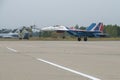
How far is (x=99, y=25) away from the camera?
95.6 m

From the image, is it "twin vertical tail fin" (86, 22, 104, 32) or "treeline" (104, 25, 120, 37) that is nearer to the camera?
"twin vertical tail fin" (86, 22, 104, 32)

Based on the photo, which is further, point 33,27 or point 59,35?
point 33,27

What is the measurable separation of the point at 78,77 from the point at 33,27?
124 m

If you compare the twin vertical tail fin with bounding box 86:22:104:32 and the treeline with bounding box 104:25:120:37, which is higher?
the twin vertical tail fin with bounding box 86:22:104:32

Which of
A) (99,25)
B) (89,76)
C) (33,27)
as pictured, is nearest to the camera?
(89,76)

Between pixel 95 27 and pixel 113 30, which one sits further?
pixel 113 30

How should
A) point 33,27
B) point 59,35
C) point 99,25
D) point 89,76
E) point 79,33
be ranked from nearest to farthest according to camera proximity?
point 89,76 → point 79,33 → point 99,25 → point 59,35 → point 33,27

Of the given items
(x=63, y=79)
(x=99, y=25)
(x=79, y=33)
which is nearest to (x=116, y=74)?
(x=63, y=79)

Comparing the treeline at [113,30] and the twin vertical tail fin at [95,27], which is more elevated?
the twin vertical tail fin at [95,27]

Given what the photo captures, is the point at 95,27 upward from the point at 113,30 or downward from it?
upward

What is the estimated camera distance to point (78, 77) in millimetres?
11031

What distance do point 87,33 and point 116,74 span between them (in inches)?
3027

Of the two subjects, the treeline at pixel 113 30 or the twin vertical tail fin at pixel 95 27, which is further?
the treeline at pixel 113 30

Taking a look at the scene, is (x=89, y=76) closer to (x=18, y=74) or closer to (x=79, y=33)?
(x=18, y=74)
